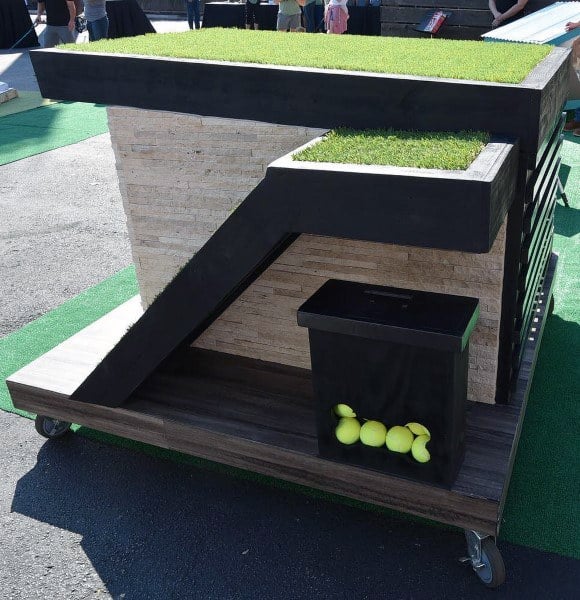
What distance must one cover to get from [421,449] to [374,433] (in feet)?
0.70

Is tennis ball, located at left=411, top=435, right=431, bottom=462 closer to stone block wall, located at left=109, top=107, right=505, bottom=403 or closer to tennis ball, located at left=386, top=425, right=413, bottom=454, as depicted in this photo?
tennis ball, located at left=386, top=425, right=413, bottom=454

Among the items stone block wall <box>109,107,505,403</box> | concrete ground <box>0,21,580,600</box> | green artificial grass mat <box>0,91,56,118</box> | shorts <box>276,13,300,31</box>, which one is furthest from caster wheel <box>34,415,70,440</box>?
shorts <box>276,13,300,31</box>

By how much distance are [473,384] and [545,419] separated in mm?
703

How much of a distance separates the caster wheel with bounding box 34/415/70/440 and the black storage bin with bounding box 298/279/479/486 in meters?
1.77

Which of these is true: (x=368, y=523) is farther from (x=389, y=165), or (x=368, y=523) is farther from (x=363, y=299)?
(x=389, y=165)

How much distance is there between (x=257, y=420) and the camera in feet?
12.1

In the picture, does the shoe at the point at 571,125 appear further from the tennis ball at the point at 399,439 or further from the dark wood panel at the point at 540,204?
the tennis ball at the point at 399,439

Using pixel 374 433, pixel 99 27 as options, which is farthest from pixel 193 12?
pixel 374 433

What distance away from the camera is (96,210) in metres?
8.05

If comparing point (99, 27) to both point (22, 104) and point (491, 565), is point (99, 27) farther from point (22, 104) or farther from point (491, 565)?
point (491, 565)

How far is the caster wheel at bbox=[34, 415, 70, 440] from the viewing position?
13.9 ft

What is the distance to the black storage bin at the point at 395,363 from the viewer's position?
2.91m

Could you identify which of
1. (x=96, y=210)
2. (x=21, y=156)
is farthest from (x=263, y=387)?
(x=21, y=156)

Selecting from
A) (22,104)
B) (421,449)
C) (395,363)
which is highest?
(395,363)
